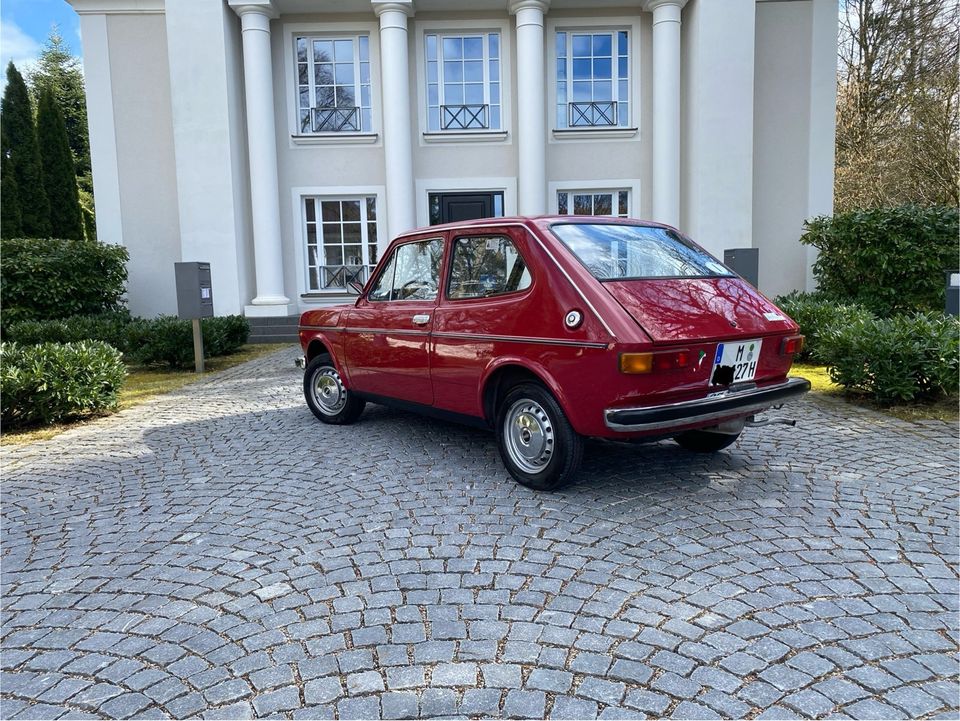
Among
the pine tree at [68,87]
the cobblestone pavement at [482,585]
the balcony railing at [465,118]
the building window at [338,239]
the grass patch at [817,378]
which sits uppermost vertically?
the pine tree at [68,87]

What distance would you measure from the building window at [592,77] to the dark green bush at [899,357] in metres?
9.93

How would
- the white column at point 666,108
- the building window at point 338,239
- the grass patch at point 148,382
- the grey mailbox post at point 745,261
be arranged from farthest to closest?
1. the building window at point 338,239
2. the white column at point 666,108
3. the grey mailbox post at point 745,261
4. the grass patch at point 148,382

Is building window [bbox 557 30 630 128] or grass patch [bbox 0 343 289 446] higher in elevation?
building window [bbox 557 30 630 128]

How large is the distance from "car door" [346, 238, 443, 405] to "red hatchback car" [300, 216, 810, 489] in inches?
0.7

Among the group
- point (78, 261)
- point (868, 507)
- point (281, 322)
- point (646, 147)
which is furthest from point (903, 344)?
point (78, 261)

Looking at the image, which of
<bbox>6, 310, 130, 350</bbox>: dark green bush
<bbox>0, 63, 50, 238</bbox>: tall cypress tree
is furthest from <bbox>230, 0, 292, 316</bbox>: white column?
<bbox>0, 63, 50, 238</bbox>: tall cypress tree

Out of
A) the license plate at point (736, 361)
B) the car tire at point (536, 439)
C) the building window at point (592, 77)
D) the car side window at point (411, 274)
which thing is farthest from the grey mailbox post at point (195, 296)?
the building window at point (592, 77)

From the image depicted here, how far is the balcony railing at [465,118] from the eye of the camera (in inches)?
615

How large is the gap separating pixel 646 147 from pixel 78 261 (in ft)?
40.7

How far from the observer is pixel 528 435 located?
4516mm

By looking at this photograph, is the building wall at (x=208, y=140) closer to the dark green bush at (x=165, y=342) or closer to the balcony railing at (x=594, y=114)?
the dark green bush at (x=165, y=342)

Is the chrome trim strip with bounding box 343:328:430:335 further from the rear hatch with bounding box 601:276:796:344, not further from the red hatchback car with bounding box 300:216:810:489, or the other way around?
the rear hatch with bounding box 601:276:796:344

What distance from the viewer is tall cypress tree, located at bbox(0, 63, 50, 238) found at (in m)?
22.0

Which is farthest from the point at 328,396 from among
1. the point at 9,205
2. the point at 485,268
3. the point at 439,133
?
the point at 9,205
